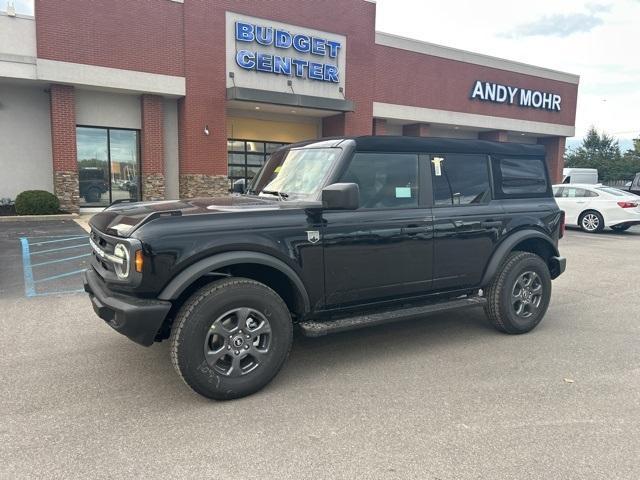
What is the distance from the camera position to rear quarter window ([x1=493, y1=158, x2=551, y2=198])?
5.27 metres

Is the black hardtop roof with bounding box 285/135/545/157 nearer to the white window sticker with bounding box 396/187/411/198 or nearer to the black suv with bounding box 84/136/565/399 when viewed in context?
the black suv with bounding box 84/136/565/399

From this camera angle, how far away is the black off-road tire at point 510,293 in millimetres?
5094

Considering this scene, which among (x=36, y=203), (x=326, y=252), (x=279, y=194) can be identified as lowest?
(x=36, y=203)

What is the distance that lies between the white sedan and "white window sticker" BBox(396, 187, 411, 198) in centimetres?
1329

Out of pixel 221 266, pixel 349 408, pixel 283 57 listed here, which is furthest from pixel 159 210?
pixel 283 57

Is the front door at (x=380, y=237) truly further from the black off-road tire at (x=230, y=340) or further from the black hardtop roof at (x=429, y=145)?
the black off-road tire at (x=230, y=340)

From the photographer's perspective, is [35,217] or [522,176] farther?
[35,217]

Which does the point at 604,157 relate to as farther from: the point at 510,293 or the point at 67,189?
the point at 510,293

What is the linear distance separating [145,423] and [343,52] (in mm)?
19540

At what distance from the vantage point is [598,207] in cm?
1552

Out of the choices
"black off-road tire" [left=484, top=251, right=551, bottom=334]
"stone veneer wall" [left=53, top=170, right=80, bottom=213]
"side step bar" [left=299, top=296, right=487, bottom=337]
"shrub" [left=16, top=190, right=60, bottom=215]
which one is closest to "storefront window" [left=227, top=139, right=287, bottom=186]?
"stone veneer wall" [left=53, top=170, right=80, bottom=213]

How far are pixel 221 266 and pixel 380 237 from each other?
1.42m

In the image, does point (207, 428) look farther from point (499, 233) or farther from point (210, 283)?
point (499, 233)

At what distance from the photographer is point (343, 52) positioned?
20625 millimetres
